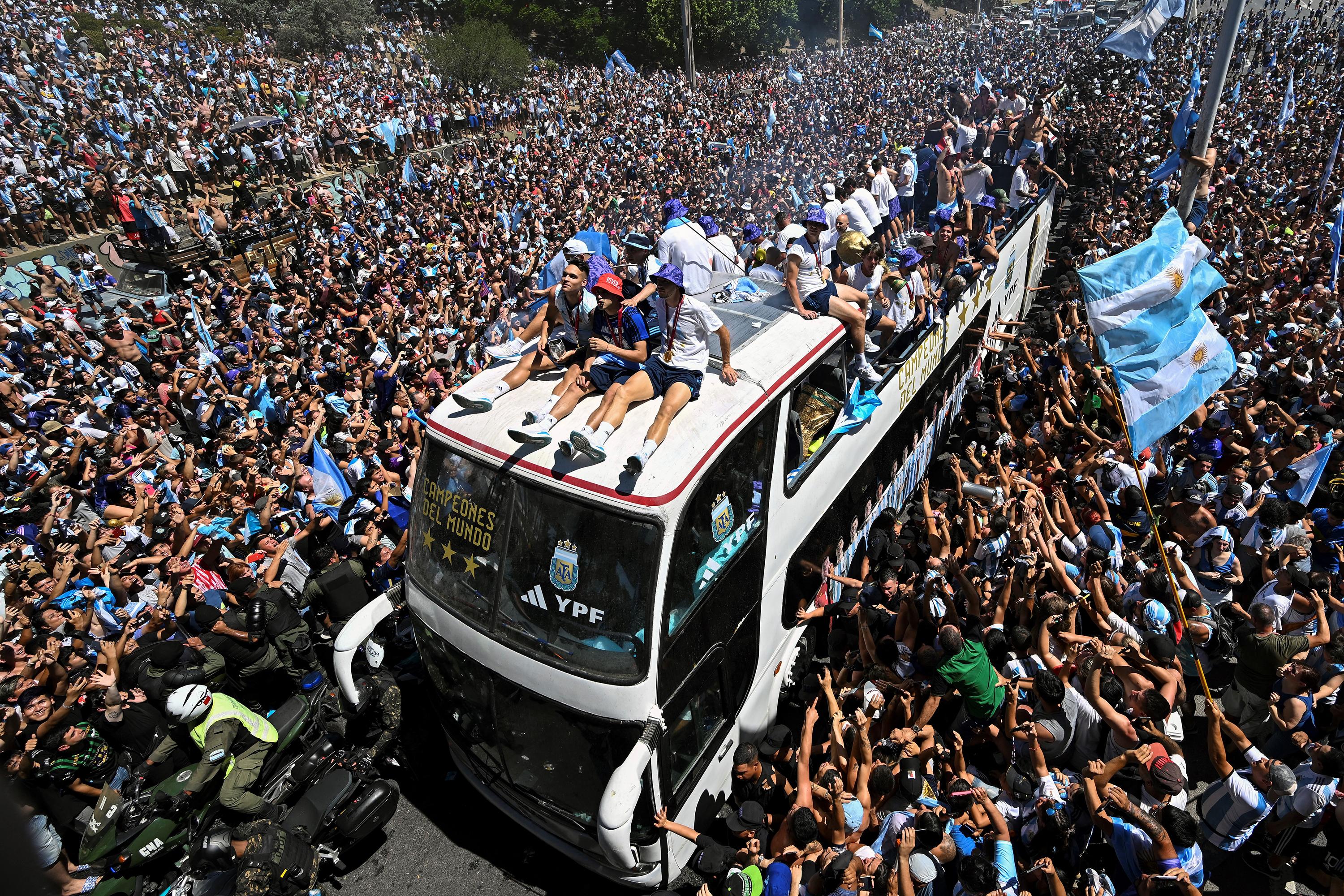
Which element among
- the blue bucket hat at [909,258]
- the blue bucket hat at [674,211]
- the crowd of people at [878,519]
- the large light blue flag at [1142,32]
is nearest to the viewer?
the crowd of people at [878,519]

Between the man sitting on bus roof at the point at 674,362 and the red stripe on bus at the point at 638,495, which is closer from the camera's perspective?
the red stripe on bus at the point at 638,495

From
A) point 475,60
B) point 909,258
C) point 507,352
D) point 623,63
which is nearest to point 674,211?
point 909,258

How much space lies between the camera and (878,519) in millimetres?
6676

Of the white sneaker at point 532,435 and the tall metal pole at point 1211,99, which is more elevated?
the tall metal pole at point 1211,99

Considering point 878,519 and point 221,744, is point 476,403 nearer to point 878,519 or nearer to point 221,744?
point 221,744

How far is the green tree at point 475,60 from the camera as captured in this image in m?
34.4

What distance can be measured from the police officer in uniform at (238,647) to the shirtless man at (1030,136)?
13187 millimetres

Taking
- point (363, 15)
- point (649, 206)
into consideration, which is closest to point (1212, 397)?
point (649, 206)

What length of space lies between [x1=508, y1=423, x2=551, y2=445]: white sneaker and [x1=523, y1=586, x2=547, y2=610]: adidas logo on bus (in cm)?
86

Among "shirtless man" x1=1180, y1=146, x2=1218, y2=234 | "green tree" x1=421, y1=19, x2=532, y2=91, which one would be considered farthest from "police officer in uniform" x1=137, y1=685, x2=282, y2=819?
"green tree" x1=421, y1=19, x2=532, y2=91

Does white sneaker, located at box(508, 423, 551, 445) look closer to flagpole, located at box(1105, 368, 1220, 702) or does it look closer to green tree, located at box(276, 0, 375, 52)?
flagpole, located at box(1105, 368, 1220, 702)

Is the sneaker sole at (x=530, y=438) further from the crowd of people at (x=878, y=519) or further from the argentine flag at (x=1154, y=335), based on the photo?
the argentine flag at (x=1154, y=335)

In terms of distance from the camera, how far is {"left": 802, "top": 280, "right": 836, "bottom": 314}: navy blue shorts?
594 cm

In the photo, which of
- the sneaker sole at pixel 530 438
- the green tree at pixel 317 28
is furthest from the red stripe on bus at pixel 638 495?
the green tree at pixel 317 28
